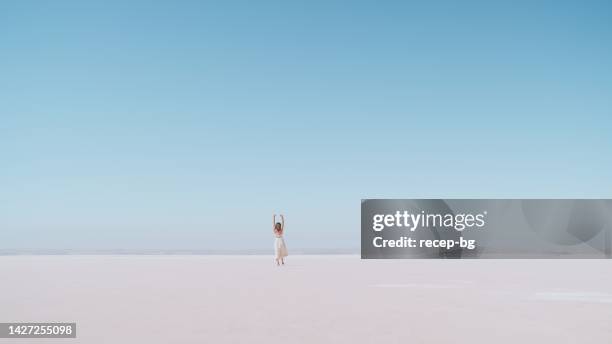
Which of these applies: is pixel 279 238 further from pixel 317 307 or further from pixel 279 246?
pixel 317 307

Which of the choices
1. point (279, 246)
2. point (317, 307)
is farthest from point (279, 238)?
point (317, 307)

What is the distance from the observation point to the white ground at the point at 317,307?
9125 millimetres

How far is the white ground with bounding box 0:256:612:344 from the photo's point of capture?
29.9 feet

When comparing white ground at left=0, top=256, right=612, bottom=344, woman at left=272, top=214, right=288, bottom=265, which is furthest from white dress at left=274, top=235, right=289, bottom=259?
white ground at left=0, top=256, right=612, bottom=344

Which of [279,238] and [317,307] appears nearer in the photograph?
[317,307]

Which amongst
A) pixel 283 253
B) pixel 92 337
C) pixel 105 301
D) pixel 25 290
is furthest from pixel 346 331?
pixel 283 253

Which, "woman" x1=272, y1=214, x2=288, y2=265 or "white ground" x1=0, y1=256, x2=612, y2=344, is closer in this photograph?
"white ground" x1=0, y1=256, x2=612, y2=344

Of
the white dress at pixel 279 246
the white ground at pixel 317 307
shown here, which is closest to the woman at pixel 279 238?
the white dress at pixel 279 246

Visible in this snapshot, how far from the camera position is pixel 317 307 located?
1194 cm

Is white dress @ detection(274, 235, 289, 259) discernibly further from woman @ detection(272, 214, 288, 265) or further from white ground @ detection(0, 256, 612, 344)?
white ground @ detection(0, 256, 612, 344)

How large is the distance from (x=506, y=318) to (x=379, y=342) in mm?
3460

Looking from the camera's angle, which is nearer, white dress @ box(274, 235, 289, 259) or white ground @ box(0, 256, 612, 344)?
white ground @ box(0, 256, 612, 344)

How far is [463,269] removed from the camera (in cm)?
2305

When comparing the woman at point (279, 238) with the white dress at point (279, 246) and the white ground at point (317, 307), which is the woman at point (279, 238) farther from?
the white ground at point (317, 307)
